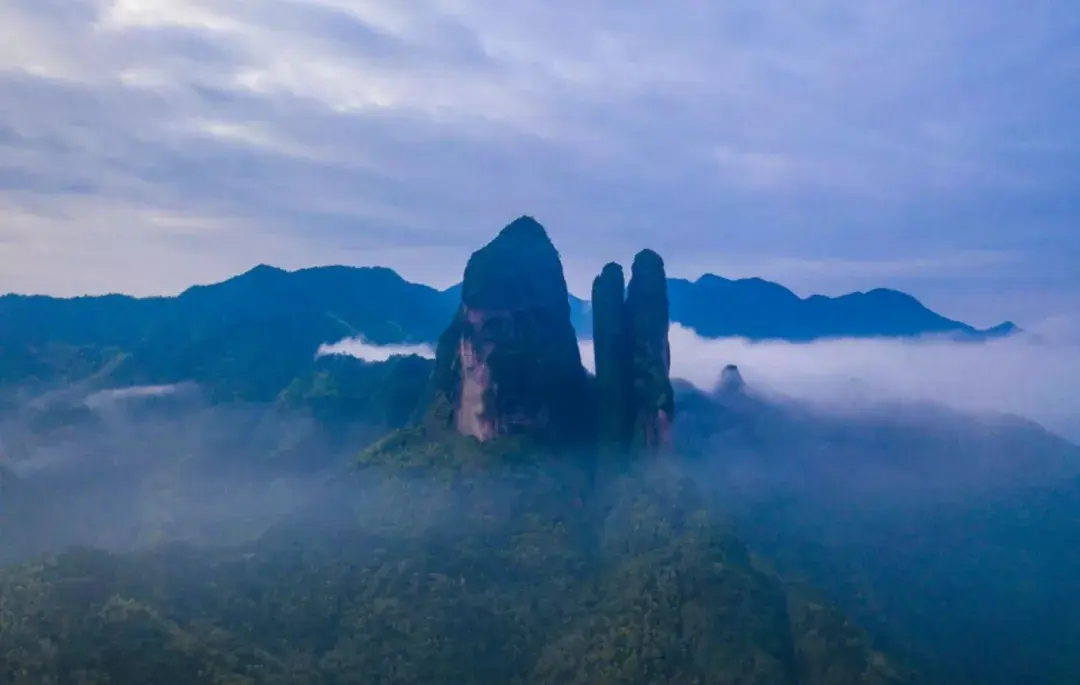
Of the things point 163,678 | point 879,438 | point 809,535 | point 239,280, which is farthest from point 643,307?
point 239,280

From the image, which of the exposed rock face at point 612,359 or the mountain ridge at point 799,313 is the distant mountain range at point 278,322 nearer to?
the mountain ridge at point 799,313

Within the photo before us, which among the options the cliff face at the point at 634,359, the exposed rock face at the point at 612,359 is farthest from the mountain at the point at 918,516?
the exposed rock face at the point at 612,359

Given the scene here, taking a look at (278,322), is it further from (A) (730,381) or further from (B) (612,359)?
(B) (612,359)

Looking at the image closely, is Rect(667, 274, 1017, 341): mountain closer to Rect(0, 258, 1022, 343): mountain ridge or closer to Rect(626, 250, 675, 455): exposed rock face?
Rect(0, 258, 1022, 343): mountain ridge

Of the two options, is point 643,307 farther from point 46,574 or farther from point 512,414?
point 46,574

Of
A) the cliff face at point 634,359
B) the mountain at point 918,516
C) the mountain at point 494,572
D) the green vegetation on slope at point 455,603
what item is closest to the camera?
the green vegetation on slope at point 455,603
